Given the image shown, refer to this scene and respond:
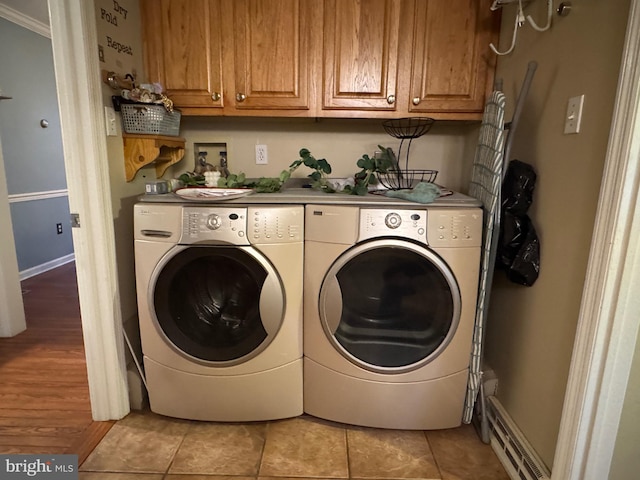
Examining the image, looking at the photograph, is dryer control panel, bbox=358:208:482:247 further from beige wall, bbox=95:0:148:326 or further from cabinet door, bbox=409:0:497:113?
beige wall, bbox=95:0:148:326

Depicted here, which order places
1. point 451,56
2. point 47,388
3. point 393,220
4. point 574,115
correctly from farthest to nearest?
point 47,388 < point 451,56 < point 393,220 < point 574,115

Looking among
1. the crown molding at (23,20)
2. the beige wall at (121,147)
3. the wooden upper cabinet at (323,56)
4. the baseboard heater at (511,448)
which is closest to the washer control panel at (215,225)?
the beige wall at (121,147)

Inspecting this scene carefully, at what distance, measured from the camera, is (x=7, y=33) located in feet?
10.1

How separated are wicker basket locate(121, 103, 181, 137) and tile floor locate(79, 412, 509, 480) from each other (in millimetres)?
1263

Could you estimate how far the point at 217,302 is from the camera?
1527 millimetres

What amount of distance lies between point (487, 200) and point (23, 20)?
13.6ft

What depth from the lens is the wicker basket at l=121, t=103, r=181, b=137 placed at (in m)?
1.51

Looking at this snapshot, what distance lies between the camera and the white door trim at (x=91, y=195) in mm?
1287

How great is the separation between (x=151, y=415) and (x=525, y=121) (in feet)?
6.63

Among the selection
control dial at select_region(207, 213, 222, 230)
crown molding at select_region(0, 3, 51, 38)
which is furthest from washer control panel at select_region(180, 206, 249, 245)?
crown molding at select_region(0, 3, 51, 38)

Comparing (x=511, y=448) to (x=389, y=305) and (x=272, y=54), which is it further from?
(x=272, y=54)

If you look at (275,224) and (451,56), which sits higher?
(451,56)

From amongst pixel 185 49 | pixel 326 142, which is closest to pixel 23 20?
pixel 185 49

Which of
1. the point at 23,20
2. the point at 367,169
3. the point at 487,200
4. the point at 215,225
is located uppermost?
the point at 23,20
